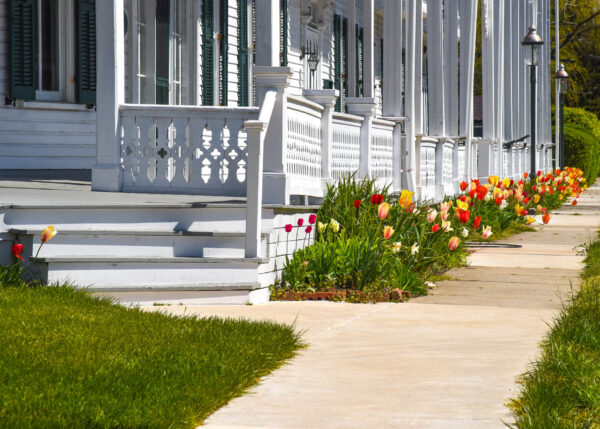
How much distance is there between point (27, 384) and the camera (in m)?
4.75

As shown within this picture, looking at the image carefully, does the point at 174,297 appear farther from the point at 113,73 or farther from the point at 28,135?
the point at 28,135

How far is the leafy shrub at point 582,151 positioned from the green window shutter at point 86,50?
26.3 metres

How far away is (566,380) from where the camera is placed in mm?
5020

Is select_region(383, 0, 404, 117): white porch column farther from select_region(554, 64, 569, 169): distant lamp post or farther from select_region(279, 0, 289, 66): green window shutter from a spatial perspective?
select_region(554, 64, 569, 169): distant lamp post

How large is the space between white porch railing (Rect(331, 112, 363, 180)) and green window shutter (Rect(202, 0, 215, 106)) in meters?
4.72

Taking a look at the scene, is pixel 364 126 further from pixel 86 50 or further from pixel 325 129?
pixel 86 50

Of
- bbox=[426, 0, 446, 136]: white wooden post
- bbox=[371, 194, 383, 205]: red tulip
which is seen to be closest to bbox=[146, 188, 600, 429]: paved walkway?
bbox=[371, 194, 383, 205]: red tulip

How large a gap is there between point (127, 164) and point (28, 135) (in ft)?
13.2

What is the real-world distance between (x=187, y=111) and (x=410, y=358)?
4.84 meters

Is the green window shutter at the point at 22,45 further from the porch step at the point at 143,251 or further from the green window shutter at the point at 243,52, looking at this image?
the porch step at the point at 143,251

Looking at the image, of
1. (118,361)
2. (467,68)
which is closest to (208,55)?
(467,68)

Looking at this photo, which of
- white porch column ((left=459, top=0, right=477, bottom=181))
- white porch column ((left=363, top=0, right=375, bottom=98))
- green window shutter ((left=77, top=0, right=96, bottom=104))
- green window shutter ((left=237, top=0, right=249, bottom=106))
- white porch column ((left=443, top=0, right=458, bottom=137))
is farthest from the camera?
white porch column ((left=459, top=0, right=477, bottom=181))

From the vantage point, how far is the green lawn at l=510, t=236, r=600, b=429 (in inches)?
173

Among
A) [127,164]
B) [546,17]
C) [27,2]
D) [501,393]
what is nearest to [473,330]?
[501,393]
